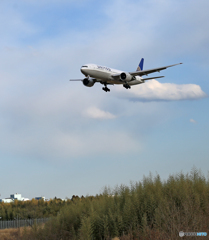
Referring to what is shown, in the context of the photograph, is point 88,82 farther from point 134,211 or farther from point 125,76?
point 134,211

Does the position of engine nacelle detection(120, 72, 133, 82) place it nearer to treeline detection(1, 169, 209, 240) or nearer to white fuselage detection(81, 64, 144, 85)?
white fuselage detection(81, 64, 144, 85)

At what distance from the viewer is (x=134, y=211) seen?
60.7 feet

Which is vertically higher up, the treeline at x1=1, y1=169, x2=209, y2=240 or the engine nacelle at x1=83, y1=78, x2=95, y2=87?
the engine nacelle at x1=83, y1=78, x2=95, y2=87

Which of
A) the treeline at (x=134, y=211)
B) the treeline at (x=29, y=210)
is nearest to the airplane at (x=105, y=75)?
the treeline at (x=29, y=210)

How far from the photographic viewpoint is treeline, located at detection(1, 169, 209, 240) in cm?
1673

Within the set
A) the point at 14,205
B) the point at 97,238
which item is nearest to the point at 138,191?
the point at 97,238

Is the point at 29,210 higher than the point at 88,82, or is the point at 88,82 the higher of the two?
the point at 88,82

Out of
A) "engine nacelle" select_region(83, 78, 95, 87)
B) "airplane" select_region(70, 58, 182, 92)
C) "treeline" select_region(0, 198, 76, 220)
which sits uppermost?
"airplane" select_region(70, 58, 182, 92)

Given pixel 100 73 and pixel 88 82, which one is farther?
pixel 88 82

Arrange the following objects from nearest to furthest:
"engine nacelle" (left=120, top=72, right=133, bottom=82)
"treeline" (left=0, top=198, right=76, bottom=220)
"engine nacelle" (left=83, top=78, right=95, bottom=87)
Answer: "engine nacelle" (left=120, top=72, right=133, bottom=82)
"engine nacelle" (left=83, top=78, right=95, bottom=87)
"treeline" (left=0, top=198, right=76, bottom=220)

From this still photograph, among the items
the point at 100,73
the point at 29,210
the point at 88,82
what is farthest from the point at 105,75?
the point at 29,210

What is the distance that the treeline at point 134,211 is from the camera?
16734 millimetres

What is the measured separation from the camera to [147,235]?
A: 50.5 feet

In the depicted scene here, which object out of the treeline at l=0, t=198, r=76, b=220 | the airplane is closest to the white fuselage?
the airplane
